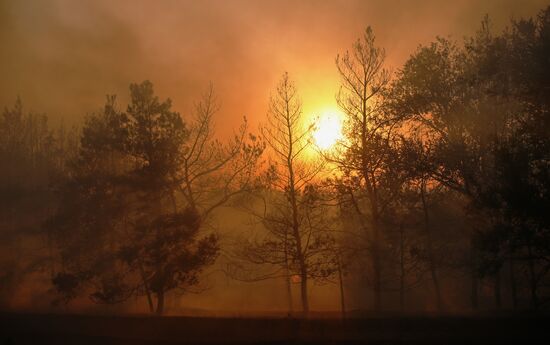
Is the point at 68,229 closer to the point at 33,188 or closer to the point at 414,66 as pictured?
the point at 33,188

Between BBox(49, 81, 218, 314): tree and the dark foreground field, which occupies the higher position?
BBox(49, 81, 218, 314): tree

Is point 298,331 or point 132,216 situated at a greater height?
point 132,216

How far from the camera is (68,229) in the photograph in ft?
108

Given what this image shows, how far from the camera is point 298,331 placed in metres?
15.5

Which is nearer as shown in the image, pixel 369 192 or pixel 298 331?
pixel 298 331

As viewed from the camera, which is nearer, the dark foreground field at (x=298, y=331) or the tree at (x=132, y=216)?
the dark foreground field at (x=298, y=331)

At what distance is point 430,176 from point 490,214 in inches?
170

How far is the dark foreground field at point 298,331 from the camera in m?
14.3

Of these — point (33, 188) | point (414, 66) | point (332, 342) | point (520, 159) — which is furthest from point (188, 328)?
point (33, 188)

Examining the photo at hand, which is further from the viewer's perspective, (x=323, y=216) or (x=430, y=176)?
(x=323, y=216)

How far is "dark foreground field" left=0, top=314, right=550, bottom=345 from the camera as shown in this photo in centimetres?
1431

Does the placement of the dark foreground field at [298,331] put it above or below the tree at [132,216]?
below

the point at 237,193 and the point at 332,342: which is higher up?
the point at 237,193

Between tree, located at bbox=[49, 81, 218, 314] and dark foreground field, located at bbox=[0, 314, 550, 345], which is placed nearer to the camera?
dark foreground field, located at bbox=[0, 314, 550, 345]
